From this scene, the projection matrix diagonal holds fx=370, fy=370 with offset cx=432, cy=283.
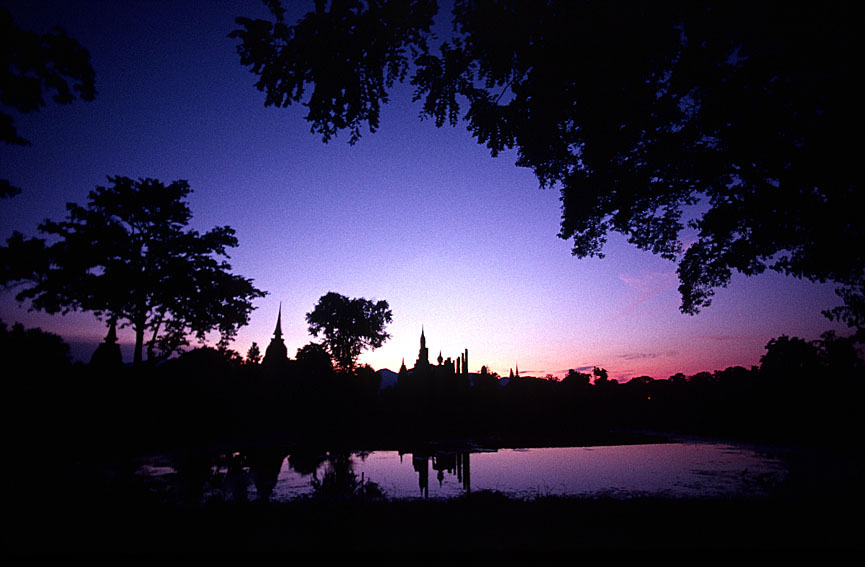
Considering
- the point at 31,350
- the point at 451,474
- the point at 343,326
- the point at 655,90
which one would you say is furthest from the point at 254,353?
the point at 655,90

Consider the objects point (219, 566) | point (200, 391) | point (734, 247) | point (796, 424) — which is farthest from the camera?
point (796, 424)

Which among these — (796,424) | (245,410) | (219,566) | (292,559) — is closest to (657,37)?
(292,559)

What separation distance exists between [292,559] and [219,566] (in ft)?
3.35

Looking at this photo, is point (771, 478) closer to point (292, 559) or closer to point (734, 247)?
point (734, 247)

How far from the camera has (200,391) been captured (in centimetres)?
2966

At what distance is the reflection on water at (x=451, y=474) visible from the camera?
1347 centimetres

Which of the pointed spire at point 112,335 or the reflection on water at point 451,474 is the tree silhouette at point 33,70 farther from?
the pointed spire at point 112,335

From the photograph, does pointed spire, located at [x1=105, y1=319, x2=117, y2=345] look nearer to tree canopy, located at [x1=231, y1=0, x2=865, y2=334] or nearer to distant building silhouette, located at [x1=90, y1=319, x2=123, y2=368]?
distant building silhouette, located at [x1=90, y1=319, x2=123, y2=368]

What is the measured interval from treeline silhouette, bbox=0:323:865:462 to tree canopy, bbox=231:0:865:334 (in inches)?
333

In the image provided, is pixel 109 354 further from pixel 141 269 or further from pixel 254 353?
pixel 254 353

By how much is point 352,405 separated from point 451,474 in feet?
88.5

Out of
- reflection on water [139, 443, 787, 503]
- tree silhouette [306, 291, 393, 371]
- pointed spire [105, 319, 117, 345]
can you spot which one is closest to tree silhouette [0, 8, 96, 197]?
reflection on water [139, 443, 787, 503]

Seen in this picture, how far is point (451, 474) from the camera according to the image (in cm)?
1930

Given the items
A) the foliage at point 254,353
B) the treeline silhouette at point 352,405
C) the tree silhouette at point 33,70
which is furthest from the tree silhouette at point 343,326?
the tree silhouette at point 33,70
